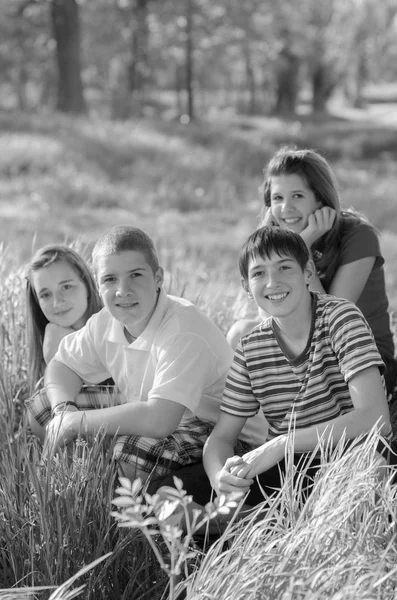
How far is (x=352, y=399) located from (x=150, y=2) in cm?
2200

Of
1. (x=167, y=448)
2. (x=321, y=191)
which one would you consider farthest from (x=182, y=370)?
(x=321, y=191)

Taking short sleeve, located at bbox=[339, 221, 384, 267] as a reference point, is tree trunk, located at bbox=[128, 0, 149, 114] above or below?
above

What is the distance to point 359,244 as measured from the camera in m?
3.61

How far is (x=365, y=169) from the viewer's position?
1661 cm

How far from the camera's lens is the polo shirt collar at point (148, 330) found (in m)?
2.95

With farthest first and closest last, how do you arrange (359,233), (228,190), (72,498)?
(228,190)
(359,233)
(72,498)

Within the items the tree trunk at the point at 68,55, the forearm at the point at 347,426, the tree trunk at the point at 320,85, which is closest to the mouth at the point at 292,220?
the forearm at the point at 347,426

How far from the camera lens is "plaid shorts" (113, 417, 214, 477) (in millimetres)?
2836

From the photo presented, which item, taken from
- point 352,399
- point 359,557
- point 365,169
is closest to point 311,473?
point 352,399

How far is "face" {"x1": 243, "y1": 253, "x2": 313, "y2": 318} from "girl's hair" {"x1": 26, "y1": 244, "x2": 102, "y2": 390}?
1.07 meters

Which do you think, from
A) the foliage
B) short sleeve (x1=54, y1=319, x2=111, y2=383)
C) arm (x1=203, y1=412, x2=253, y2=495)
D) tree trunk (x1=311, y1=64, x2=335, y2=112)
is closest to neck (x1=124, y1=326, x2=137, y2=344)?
short sleeve (x1=54, y1=319, x2=111, y2=383)

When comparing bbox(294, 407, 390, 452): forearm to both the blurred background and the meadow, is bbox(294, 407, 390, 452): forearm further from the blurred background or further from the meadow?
the blurred background

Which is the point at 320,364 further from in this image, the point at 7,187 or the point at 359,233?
the point at 7,187

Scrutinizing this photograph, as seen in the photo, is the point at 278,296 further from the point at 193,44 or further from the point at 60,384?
the point at 193,44
